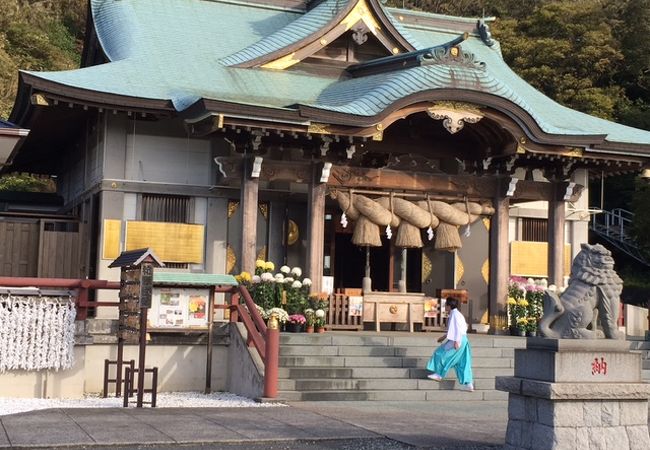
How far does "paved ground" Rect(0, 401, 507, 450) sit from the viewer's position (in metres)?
10.5

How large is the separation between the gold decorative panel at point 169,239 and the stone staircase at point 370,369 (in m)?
3.82

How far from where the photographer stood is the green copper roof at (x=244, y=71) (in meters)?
19.0

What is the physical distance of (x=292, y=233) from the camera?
70.4 feet

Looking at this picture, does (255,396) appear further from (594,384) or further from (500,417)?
(594,384)

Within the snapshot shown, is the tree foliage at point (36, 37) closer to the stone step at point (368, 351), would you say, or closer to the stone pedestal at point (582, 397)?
the stone step at point (368, 351)

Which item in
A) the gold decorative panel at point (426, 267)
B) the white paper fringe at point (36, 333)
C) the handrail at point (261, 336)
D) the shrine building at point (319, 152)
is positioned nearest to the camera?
the handrail at point (261, 336)

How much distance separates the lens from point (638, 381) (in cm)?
995

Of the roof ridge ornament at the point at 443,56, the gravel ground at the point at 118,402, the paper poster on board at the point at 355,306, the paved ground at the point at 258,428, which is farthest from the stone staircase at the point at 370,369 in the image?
the roof ridge ornament at the point at 443,56

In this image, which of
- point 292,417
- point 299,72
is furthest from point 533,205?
point 292,417

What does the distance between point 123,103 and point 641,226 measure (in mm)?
23259

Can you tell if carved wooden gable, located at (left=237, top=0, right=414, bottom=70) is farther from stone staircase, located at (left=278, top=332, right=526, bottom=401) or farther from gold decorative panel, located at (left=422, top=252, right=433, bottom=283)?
stone staircase, located at (left=278, top=332, right=526, bottom=401)

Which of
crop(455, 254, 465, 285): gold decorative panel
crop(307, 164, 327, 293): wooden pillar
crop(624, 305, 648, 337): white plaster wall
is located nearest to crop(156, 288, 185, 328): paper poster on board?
crop(307, 164, 327, 293): wooden pillar

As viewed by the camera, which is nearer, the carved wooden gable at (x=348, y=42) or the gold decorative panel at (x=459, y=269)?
the carved wooden gable at (x=348, y=42)

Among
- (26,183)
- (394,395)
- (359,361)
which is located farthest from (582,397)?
(26,183)
